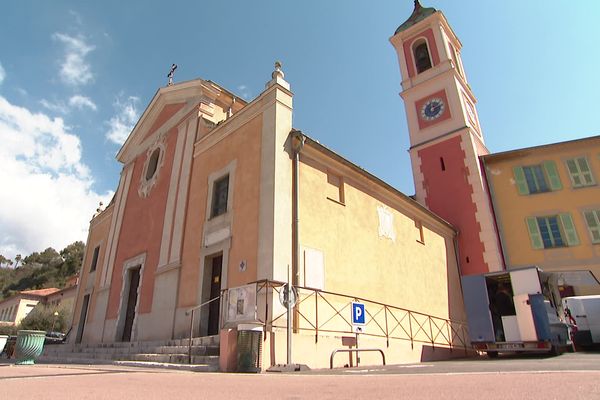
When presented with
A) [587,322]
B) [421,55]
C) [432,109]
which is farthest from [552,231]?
[421,55]

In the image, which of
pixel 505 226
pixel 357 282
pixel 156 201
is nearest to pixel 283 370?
pixel 357 282

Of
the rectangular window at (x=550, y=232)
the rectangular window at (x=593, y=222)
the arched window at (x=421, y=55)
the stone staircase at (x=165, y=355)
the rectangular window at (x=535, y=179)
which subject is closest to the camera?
the stone staircase at (x=165, y=355)

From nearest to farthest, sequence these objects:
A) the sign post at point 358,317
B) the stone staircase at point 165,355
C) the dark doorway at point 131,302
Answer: the stone staircase at point 165,355 → the sign post at point 358,317 → the dark doorway at point 131,302

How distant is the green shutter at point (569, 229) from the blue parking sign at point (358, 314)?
11677mm

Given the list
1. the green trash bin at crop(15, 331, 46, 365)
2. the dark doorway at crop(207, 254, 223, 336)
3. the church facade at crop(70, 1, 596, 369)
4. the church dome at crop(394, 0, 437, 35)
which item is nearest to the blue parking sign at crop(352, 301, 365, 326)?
the church facade at crop(70, 1, 596, 369)

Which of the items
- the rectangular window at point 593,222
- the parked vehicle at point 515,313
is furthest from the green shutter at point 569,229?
the parked vehicle at point 515,313

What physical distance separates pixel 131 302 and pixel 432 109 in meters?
18.1

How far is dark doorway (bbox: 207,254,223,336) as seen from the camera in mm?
10289

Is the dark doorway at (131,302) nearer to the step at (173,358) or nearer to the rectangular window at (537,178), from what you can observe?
the step at (173,358)

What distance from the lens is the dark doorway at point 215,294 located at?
405 inches

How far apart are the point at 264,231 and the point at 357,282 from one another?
135 inches

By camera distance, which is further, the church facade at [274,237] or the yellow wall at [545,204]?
the yellow wall at [545,204]

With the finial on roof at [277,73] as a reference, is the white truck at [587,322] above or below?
below

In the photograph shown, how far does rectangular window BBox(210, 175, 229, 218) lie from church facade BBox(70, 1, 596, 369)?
0.15 feet
